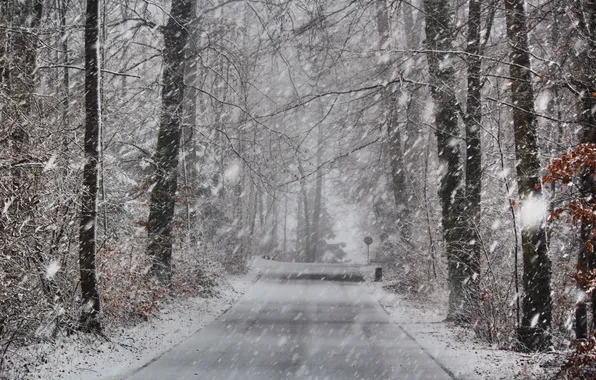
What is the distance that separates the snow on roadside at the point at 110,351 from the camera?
27.1ft

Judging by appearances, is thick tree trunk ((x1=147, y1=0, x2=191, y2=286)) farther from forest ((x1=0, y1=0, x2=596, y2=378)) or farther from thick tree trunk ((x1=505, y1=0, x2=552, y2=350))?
thick tree trunk ((x1=505, y1=0, x2=552, y2=350))

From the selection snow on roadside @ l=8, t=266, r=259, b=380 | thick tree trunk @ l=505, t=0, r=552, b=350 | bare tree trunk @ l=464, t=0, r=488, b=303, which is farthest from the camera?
bare tree trunk @ l=464, t=0, r=488, b=303

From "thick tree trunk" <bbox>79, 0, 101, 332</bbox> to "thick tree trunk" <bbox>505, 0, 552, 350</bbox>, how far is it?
23.1ft

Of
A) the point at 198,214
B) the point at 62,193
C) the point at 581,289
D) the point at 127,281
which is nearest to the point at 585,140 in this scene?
the point at 581,289

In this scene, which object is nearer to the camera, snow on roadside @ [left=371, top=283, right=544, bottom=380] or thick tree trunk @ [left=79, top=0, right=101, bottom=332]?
snow on roadside @ [left=371, top=283, right=544, bottom=380]

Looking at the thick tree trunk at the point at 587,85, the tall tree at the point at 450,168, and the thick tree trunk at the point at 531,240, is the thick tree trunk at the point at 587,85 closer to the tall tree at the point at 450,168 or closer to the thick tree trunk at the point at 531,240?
the thick tree trunk at the point at 531,240

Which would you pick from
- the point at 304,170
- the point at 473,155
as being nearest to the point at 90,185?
the point at 304,170

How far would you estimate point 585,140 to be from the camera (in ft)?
30.3

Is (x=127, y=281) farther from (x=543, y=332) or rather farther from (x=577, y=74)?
(x=577, y=74)

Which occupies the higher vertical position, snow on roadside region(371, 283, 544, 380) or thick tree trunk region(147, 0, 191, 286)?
thick tree trunk region(147, 0, 191, 286)

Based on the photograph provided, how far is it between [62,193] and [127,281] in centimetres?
344

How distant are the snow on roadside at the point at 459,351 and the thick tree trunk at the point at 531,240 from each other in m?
0.62

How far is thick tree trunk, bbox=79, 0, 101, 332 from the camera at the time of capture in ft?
33.4

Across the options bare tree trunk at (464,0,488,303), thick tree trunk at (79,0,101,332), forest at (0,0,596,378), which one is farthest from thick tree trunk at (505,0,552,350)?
thick tree trunk at (79,0,101,332)
